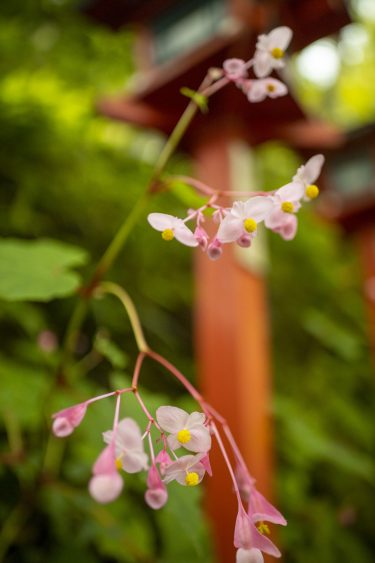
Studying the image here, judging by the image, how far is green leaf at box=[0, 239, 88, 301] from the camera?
0.61 meters

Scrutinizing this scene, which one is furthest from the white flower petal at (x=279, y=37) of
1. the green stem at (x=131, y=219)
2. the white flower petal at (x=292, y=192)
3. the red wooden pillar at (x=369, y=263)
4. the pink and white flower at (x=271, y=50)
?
the red wooden pillar at (x=369, y=263)

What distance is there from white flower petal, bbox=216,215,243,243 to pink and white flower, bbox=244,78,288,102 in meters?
0.23

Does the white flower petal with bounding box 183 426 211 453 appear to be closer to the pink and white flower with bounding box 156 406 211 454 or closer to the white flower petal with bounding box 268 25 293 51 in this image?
the pink and white flower with bounding box 156 406 211 454

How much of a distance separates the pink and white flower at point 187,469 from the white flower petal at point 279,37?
48 cm

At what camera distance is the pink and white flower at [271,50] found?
1.88ft

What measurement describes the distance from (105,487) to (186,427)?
0.28 ft

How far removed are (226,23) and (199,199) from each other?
34.6 inches

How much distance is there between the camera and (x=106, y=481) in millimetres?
377

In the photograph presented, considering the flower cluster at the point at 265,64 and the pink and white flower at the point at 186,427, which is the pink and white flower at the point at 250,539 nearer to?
the pink and white flower at the point at 186,427

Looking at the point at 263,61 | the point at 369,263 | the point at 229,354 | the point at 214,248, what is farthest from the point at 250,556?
the point at 369,263

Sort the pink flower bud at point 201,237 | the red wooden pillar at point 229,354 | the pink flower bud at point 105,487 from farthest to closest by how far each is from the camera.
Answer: the red wooden pillar at point 229,354 → the pink flower bud at point 201,237 → the pink flower bud at point 105,487

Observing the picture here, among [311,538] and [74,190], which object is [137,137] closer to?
[74,190]

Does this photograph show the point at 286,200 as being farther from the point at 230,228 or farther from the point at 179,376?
the point at 179,376

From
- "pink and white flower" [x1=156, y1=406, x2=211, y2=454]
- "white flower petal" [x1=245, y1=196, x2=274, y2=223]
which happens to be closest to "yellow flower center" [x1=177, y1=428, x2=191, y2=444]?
"pink and white flower" [x1=156, y1=406, x2=211, y2=454]
